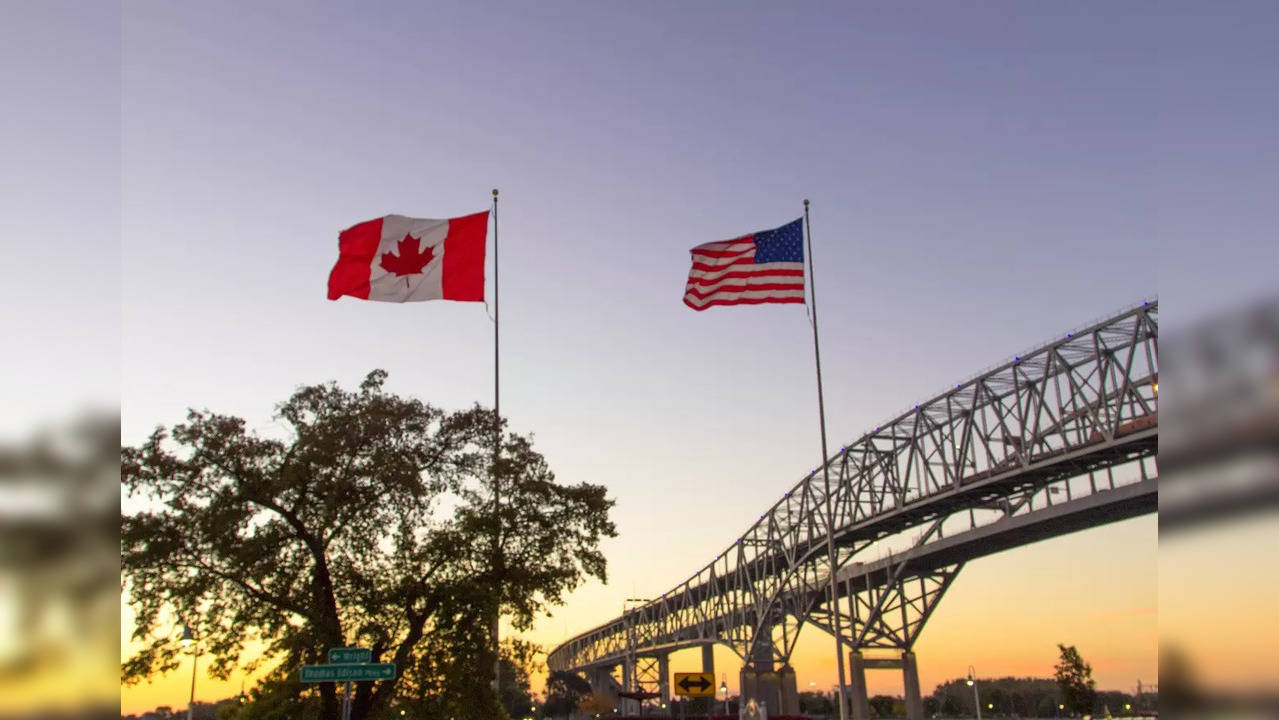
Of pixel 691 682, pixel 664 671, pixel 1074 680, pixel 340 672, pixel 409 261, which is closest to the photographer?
pixel 340 672

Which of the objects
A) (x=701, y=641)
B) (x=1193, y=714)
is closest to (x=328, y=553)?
(x=1193, y=714)

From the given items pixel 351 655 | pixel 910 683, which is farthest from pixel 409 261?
pixel 910 683

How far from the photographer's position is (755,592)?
11931cm

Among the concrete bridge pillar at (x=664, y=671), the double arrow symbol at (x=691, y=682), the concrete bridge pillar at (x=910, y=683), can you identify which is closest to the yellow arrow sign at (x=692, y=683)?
the double arrow symbol at (x=691, y=682)

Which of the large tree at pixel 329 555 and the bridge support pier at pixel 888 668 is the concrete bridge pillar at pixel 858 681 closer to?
the bridge support pier at pixel 888 668

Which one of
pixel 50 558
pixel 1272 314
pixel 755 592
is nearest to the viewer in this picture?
pixel 1272 314

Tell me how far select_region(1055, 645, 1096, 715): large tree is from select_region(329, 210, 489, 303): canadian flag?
106643 mm

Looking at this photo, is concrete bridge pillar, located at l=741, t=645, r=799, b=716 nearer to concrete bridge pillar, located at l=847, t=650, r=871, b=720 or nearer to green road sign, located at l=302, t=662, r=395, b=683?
concrete bridge pillar, located at l=847, t=650, r=871, b=720

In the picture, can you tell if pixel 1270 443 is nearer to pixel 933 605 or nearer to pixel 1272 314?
pixel 1272 314

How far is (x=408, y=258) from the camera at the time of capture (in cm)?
2900

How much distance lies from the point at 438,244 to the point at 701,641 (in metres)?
120

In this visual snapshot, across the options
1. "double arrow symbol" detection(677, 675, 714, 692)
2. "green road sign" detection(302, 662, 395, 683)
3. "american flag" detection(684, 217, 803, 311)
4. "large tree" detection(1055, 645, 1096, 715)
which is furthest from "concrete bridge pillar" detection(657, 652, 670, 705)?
"green road sign" detection(302, 662, 395, 683)

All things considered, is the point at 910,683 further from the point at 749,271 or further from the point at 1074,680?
the point at 749,271

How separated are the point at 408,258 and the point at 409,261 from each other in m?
0.11
